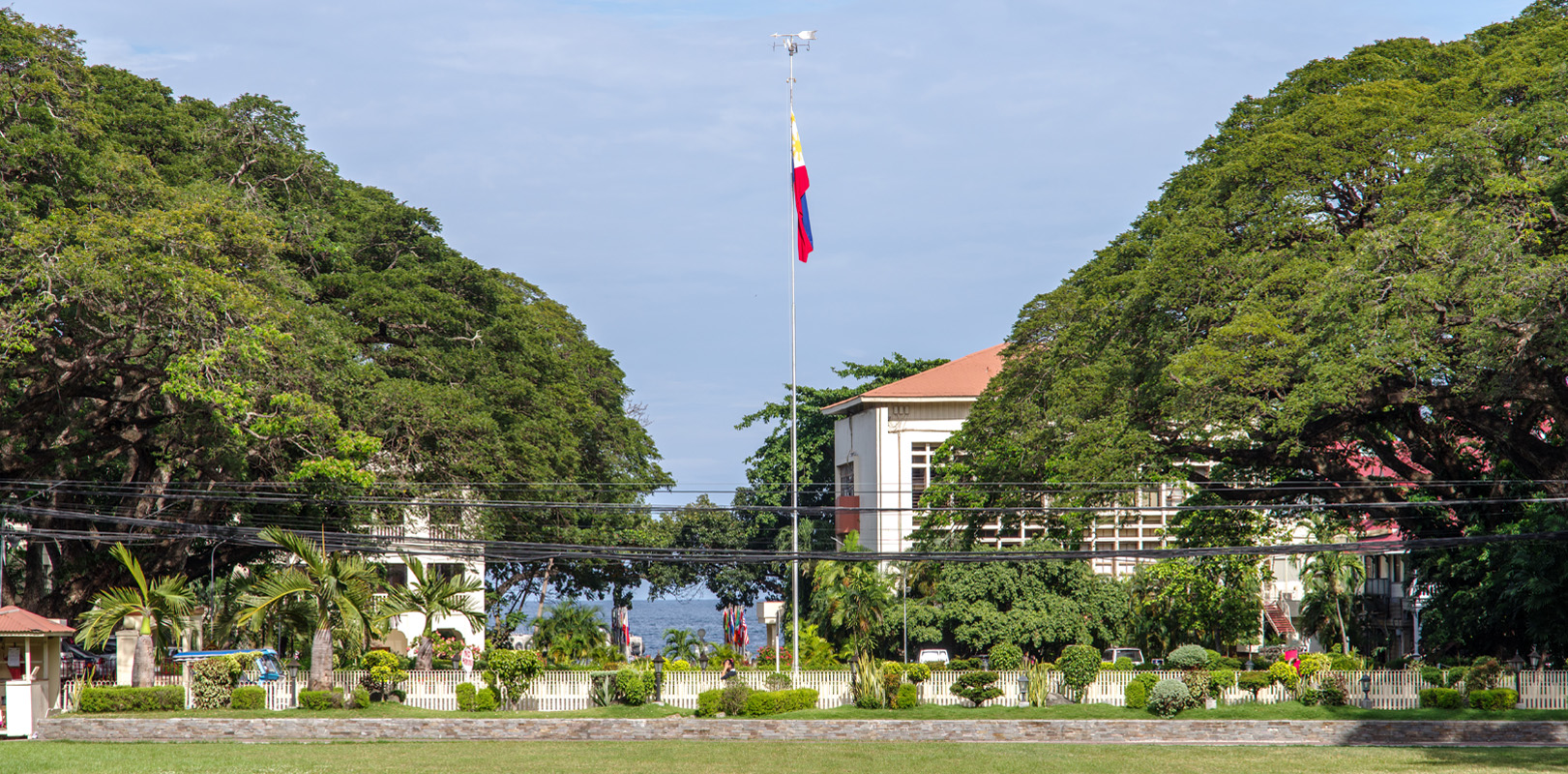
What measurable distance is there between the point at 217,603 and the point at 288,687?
9.32 m

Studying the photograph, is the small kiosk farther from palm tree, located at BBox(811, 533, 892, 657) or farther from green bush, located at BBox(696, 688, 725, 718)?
palm tree, located at BBox(811, 533, 892, 657)

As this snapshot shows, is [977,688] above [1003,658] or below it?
below

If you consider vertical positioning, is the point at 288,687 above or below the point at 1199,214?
below

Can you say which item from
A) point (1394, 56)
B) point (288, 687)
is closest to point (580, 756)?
point (288, 687)

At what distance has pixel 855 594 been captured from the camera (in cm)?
4059

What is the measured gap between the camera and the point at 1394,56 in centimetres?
3341

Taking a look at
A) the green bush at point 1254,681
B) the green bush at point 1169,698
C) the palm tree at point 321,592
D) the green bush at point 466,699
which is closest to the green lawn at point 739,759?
the green bush at point 1169,698

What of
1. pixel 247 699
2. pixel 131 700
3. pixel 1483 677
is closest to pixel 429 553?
pixel 247 699

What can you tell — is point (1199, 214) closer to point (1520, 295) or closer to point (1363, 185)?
point (1363, 185)

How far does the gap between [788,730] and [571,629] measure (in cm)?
1880

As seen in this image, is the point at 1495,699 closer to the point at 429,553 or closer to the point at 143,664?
the point at 429,553

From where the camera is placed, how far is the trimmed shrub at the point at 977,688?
94.1ft

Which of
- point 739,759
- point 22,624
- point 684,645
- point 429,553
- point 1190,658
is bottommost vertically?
point 684,645

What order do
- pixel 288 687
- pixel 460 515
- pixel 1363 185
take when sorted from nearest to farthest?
pixel 288 687 → pixel 1363 185 → pixel 460 515
